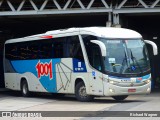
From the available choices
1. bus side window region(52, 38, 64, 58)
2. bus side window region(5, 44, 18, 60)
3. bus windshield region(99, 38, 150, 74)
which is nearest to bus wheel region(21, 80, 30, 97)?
bus side window region(5, 44, 18, 60)

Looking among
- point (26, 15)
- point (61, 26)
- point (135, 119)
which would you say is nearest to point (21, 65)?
point (26, 15)

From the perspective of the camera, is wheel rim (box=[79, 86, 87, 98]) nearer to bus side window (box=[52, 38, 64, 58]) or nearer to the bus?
the bus

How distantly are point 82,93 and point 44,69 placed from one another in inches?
146

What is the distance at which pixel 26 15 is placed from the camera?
28.2 meters

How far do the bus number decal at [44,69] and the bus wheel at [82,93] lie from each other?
8.67 feet

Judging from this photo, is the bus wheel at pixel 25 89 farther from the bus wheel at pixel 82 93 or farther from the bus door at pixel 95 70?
the bus door at pixel 95 70

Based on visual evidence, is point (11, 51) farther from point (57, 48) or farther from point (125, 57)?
point (125, 57)

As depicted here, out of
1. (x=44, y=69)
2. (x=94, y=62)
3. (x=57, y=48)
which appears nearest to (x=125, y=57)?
(x=94, y=62)

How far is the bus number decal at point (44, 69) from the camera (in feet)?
74.6

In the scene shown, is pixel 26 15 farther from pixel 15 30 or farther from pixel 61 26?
pixel 15 30

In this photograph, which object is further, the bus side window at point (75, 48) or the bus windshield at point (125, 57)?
the bus side window at point (75, 48)

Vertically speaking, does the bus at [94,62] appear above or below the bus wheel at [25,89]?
above

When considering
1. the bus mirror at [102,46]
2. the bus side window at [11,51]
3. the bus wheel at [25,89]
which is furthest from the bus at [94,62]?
the bus side window at [11,51]

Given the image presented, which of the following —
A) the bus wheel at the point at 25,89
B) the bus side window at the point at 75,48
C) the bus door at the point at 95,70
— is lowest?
the bus wheel at the point at 25,89
